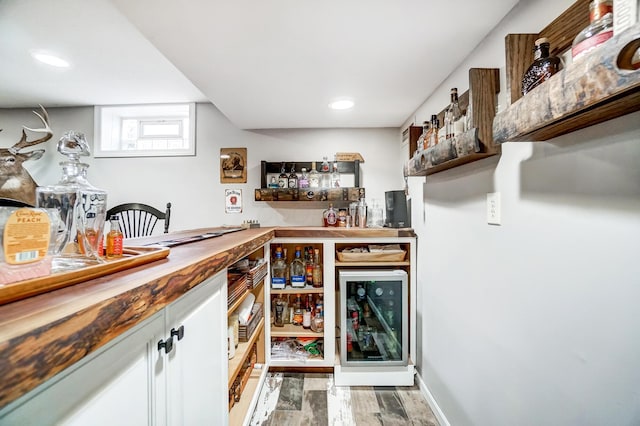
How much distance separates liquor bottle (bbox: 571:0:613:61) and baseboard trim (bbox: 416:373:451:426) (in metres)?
1.81

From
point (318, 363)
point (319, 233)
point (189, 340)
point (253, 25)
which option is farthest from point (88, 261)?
point (318, 363)

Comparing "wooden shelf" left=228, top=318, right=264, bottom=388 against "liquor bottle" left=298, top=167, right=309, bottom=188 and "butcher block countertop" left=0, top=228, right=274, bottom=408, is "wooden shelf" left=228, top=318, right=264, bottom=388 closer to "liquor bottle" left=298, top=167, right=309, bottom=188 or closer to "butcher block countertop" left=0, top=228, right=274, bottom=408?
"butcher block countertop" left=0, top=228, right=274, bottom=408

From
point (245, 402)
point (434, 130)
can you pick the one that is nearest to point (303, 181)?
point (434, 130)

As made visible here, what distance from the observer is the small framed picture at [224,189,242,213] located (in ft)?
8.64

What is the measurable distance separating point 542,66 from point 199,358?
1.40 meters

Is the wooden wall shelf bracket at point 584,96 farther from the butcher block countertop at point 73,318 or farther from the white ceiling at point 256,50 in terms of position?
the butcher block countertop at point 73,318

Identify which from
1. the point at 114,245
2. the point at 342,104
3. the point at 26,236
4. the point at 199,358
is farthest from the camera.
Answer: the point at 342,104

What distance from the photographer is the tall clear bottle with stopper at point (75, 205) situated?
0.64 meters

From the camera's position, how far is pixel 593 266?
0.70m

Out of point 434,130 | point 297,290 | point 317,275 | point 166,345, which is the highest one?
point 434,130

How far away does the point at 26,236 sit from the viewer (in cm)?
46

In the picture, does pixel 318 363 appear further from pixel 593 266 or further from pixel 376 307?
pixel 593 266

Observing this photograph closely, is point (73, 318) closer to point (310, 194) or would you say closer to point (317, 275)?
point (317, 275)

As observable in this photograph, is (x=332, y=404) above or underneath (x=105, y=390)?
underneath
